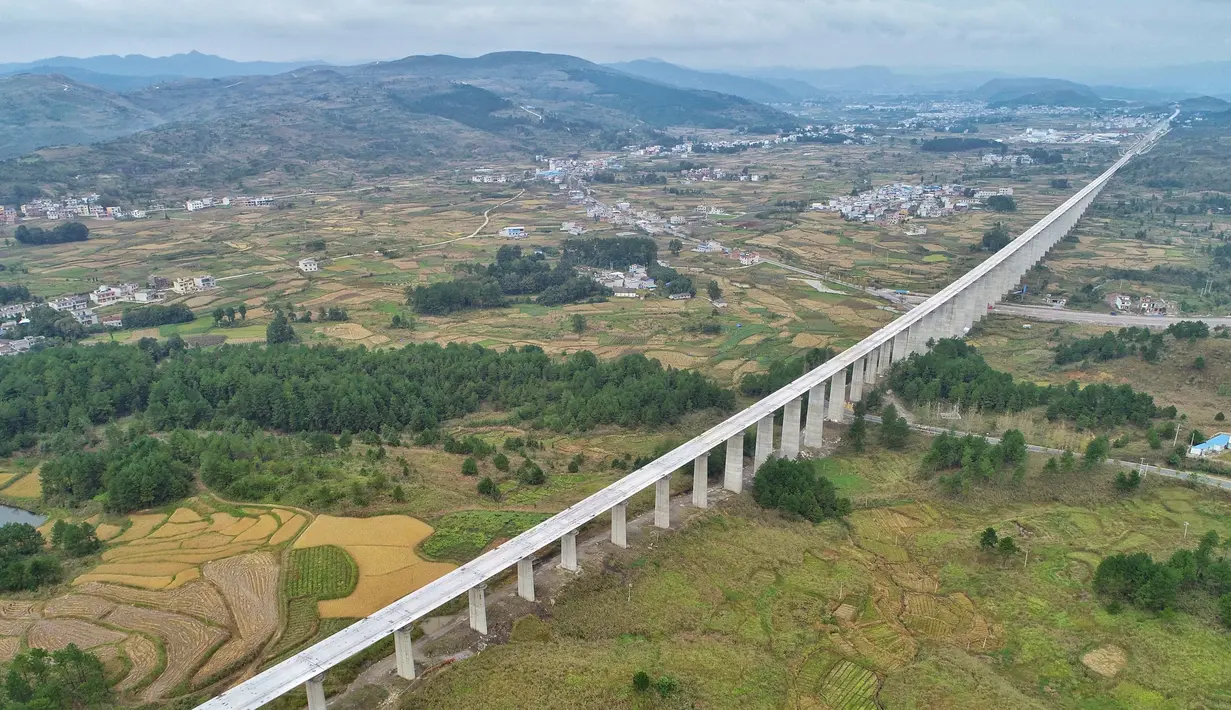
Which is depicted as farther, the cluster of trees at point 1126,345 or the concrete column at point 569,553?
the cluster of trees at point 1126,345

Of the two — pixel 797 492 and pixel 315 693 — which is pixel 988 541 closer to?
pixel 797 492

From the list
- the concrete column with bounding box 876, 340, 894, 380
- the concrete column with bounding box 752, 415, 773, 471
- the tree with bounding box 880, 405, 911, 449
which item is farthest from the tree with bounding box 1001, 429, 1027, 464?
the concrete column with bounding box 876, 340, 894, 380

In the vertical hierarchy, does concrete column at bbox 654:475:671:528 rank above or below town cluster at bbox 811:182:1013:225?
below

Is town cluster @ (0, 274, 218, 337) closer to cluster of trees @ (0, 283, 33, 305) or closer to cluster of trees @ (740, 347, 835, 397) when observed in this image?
cluster of trees @ (0, 283, 33, 305)

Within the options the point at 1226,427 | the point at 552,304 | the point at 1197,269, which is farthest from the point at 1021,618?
the point at 1197,269

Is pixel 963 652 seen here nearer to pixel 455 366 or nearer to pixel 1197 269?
pixel 455 366

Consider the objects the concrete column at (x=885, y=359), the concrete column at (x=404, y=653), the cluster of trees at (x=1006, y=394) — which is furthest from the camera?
the concrete column at (x=885, y=359)

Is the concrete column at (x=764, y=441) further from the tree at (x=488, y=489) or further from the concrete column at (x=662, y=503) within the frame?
the tree at (x=488, y=489)

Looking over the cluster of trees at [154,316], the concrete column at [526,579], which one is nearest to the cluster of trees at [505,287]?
the cluster of trees at [154,316]
